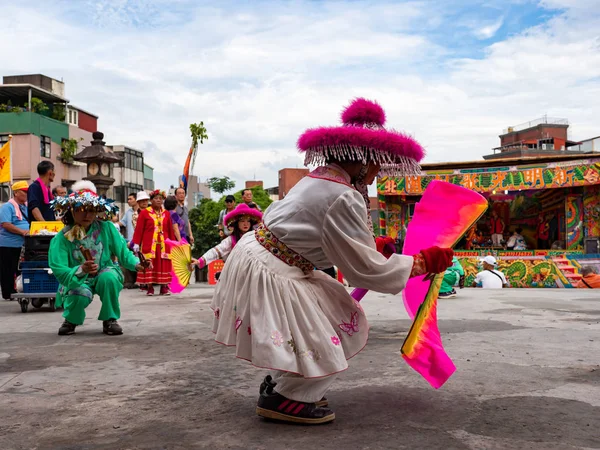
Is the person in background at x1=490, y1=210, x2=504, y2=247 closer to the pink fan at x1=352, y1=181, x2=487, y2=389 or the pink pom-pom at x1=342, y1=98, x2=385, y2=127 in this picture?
the pink fan at x1=352, y1=181, x2=487, y2=389

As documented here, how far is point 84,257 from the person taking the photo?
5.95 metres

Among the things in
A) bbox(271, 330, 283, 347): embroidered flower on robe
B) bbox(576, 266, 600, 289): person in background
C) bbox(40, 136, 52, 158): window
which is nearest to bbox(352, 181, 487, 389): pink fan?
bbox(271, 330, 283, 347): embroidered flower on robe

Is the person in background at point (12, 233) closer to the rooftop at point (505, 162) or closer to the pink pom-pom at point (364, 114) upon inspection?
the pink pom-pom at point (364, 114)

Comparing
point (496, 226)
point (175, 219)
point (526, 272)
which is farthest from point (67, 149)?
point (526, 272)

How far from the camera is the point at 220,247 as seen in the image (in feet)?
22.3

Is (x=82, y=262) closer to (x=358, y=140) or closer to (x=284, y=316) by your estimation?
(x=284, y=316)

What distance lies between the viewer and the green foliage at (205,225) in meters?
41.6

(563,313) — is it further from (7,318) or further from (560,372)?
(7,318)

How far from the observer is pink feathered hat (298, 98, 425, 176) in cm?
325

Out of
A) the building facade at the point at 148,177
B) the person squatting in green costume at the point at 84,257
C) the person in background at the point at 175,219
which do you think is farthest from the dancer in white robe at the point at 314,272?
the building facade at the point at 148,177

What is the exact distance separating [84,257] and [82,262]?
0.13 meters

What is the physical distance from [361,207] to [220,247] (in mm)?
3929

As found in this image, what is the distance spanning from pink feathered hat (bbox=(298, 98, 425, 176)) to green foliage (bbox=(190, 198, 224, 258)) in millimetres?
36774

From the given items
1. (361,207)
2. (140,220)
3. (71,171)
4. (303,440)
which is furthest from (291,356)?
(71,171)
